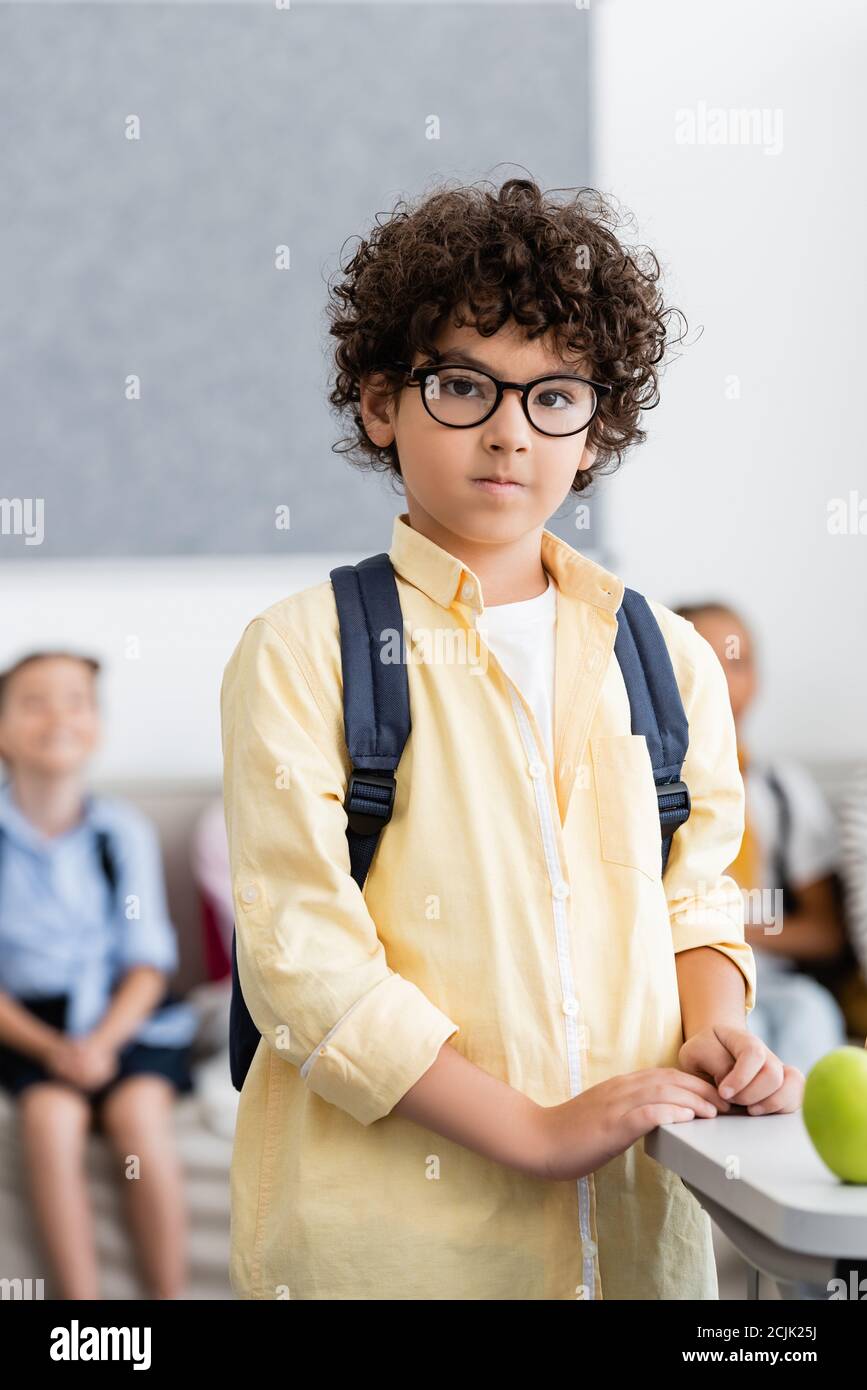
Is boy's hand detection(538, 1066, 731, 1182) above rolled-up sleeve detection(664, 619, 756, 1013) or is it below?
below

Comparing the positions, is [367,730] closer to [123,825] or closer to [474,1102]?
[474,1102]

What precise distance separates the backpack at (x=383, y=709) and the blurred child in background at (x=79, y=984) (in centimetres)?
123

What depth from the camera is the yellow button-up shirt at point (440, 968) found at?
872 mm

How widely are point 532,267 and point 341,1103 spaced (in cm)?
55

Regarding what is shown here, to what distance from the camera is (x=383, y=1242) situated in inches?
35.3

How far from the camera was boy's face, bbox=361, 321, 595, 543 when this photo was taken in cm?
93

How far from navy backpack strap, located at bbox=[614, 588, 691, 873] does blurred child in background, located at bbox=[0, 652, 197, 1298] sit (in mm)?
1387

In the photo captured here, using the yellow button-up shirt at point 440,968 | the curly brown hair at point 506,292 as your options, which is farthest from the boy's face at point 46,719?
the yellow button-up shirt at point 440,968

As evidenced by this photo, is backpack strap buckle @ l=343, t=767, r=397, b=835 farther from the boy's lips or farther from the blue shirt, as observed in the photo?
the blue shirt

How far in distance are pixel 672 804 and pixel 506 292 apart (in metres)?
0.36

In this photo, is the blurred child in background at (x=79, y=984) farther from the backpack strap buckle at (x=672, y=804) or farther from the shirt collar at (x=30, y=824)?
the backpack strap buckle at (x=672, y=804)

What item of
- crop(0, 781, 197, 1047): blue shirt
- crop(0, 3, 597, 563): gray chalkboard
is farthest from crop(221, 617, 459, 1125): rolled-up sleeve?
crop(0, 3, 597, 563): gray chalkboard
